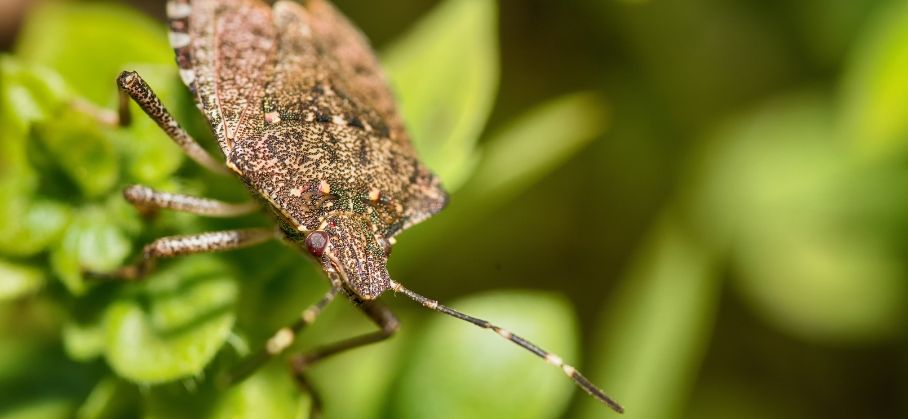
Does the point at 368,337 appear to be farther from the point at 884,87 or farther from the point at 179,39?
the point at 884,87

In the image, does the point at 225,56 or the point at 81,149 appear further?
the point at 225,56

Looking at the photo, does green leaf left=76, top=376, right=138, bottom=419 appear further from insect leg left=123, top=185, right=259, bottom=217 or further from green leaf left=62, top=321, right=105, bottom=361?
insect leg left=123, top=185, right=259, bottom=217

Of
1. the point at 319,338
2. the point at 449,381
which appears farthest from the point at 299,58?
the point at 449,381

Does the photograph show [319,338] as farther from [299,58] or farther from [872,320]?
[872,320]

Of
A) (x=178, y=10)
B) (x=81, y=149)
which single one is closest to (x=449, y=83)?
(x=178, y=10)

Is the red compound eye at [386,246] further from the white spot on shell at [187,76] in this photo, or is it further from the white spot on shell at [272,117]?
the white spot on shell at [187,76]
